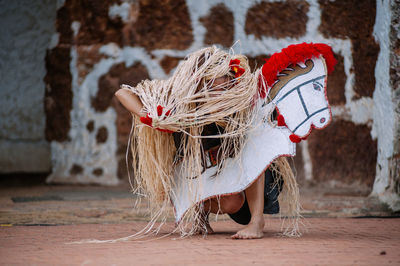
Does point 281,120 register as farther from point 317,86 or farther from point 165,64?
point 165,64

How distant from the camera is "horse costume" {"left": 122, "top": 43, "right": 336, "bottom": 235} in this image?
2154 mm

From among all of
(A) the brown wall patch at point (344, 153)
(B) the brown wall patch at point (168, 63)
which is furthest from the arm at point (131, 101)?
(A) the brown wall patch at point (344, 153)

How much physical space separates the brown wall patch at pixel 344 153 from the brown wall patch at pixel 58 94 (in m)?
2.17

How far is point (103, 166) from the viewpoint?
462cm

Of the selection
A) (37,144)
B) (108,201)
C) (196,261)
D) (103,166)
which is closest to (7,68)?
(37,144)

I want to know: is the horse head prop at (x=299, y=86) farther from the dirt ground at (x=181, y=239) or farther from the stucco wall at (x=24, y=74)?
the stucco wall at (x=24, y=74)

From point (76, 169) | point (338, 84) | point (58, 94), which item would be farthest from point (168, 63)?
point (338, 84)

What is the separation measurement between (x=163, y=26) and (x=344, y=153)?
1.83 meters

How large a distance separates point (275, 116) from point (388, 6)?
1533 mm

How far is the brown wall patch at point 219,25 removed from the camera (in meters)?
4.42

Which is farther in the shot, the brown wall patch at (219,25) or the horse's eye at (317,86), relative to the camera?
the brown wall patch at (219,25)

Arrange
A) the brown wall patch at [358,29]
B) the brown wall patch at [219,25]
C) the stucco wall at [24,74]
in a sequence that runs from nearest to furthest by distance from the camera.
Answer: the brown wall patch at [358,29] → the brown wall patch at [219,25] → the stucco wall at [24,74]

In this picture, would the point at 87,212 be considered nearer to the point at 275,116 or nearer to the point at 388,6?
the point at 275,116

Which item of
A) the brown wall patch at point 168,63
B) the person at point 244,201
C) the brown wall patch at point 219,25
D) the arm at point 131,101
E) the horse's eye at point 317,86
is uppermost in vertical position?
the brown wall patch at point 219,25
